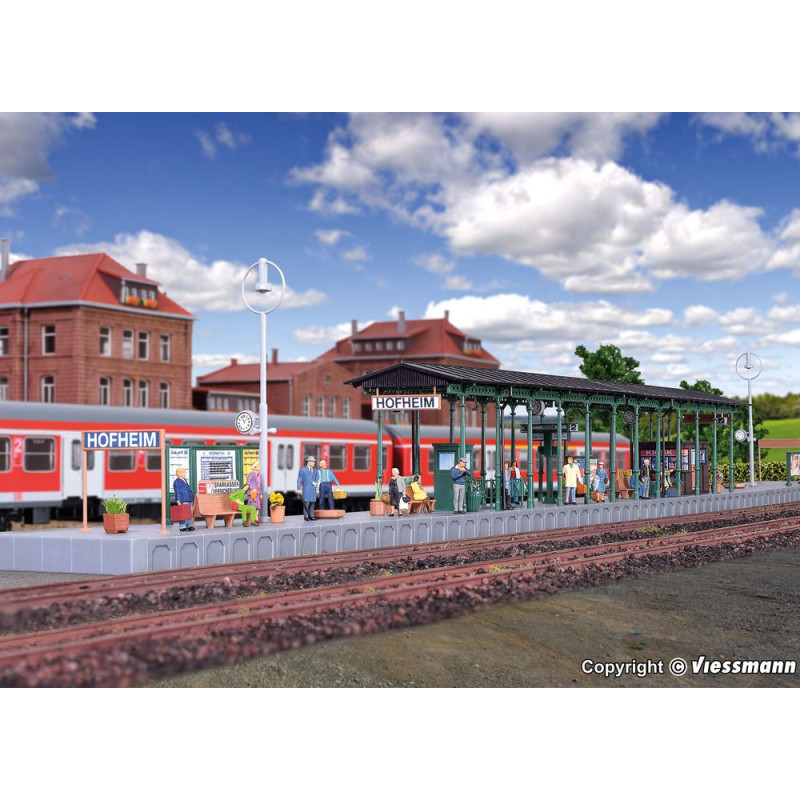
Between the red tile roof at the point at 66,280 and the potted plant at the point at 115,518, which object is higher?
the red tile roof at the point at 66,280

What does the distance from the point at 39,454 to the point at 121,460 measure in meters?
2.50

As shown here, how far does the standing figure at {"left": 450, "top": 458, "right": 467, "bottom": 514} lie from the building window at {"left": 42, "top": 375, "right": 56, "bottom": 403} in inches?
1227

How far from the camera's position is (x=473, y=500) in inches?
948

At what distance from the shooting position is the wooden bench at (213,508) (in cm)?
1944

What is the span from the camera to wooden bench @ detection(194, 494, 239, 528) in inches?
765

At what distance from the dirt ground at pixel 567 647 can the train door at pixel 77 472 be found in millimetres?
16656

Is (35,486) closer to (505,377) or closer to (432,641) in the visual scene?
(505,377)

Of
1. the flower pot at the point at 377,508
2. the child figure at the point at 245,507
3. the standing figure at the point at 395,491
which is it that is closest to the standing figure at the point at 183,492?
the child figure at the point at 245,507

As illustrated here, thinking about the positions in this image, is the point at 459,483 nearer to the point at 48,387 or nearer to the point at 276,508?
the point at 276,508

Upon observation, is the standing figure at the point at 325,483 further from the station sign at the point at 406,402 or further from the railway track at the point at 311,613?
the railway track at the point at 311,613

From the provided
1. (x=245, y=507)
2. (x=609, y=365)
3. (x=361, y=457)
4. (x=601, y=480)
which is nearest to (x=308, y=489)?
(x=245, y=507)

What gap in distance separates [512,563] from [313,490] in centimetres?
565

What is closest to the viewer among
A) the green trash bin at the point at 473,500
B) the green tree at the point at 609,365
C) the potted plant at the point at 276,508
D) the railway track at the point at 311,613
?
the railway track at the point at 311,613

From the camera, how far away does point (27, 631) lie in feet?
39.0
